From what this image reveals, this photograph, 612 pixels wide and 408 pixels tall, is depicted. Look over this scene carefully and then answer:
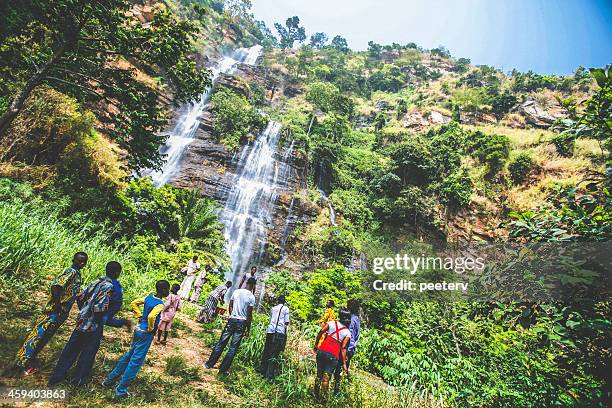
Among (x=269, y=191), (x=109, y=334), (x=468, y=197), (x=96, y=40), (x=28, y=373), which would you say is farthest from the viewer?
(x=468, y=197)

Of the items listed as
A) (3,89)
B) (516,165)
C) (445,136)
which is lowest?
(3,89)

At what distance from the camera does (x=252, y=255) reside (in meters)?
18.5

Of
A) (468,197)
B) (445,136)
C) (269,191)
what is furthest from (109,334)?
(445,136)

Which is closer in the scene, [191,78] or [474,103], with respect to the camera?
[191,78]

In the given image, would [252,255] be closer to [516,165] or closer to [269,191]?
[269,191]

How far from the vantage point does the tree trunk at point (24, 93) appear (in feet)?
17.8

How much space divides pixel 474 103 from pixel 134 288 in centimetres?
4276

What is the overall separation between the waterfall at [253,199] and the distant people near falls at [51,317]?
45.0 ft

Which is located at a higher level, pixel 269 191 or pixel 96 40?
pixel 269 191

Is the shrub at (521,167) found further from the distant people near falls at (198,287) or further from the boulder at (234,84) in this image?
the boulder at (234,84)

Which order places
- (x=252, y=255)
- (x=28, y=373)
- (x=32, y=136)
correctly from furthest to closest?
(x=252, y=255) < (x=32, y=136) < (x=28, y=373)

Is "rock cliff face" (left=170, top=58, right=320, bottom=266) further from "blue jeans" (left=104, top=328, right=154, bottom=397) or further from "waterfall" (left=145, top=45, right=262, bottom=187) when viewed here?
"blue jeans" (left=104, top=328, right=154, bottom=397)

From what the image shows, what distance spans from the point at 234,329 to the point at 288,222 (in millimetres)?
16710

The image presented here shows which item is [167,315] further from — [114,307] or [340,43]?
[340,43]
